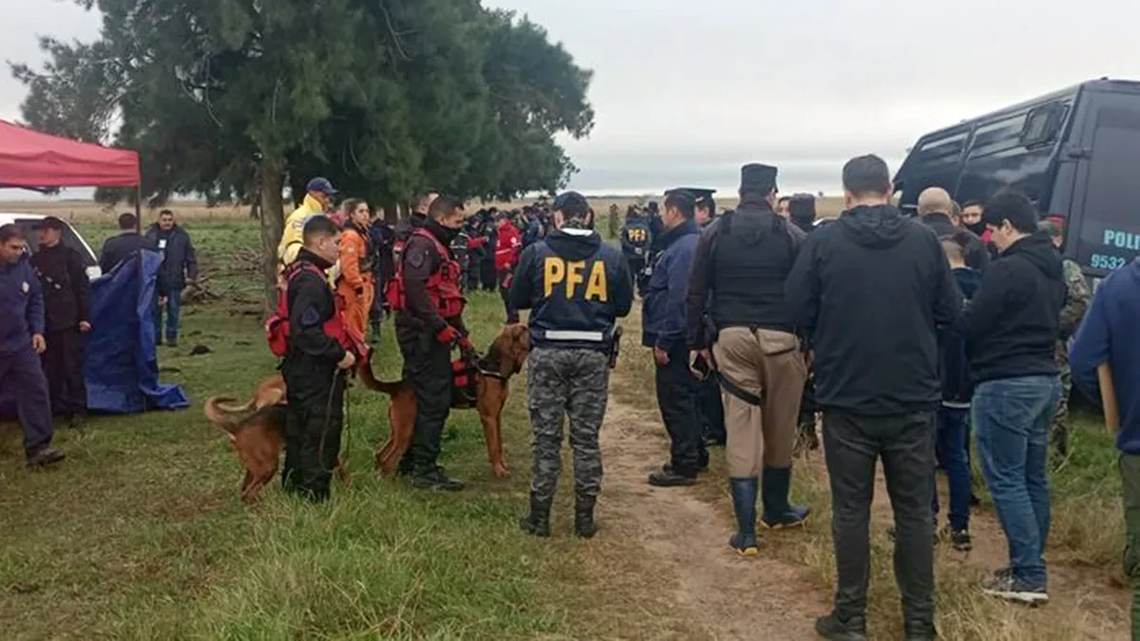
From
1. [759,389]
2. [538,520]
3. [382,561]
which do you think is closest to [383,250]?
[538,520]

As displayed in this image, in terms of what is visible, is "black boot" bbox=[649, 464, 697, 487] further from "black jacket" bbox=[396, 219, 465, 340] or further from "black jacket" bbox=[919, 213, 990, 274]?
"black jacket" bbox=[919, 213, 990, 274]

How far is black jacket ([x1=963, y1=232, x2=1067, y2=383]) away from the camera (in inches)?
184

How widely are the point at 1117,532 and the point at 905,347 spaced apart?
2237 millimetres

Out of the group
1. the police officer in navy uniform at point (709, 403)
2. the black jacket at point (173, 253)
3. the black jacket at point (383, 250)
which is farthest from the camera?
the black jacket at point (383, 250)

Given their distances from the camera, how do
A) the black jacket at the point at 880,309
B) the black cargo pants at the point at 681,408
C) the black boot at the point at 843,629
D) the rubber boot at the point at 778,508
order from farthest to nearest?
the black cargo pants at the point at 681,408
the rubber boot at the point at 778,508
the black boot at the point at 843,629
the black jacket at the point at 880,309

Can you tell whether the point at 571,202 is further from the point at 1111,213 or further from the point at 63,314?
the point at 63,314

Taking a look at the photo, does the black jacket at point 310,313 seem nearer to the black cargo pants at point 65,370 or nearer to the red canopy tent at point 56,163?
the red canopy tent at point 56,163

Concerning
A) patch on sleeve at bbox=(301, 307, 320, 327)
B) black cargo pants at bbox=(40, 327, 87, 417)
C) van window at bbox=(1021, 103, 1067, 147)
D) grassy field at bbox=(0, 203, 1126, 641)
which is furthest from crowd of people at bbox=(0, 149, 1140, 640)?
van window at bbox=(1021, 103, 1067, 147)

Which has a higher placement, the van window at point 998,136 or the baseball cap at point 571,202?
the van window at point 998,136

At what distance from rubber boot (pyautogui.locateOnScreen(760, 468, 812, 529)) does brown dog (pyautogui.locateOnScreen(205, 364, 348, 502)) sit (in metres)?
2.42

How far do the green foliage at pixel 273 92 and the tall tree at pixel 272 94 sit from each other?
20mm

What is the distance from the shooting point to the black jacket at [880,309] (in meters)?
4.18

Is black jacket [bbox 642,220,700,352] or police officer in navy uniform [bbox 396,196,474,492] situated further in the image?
black jacket [bbox 642,220,700,352]

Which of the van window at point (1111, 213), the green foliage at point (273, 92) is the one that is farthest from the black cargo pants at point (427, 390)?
the green foliage at point (273, 92)
